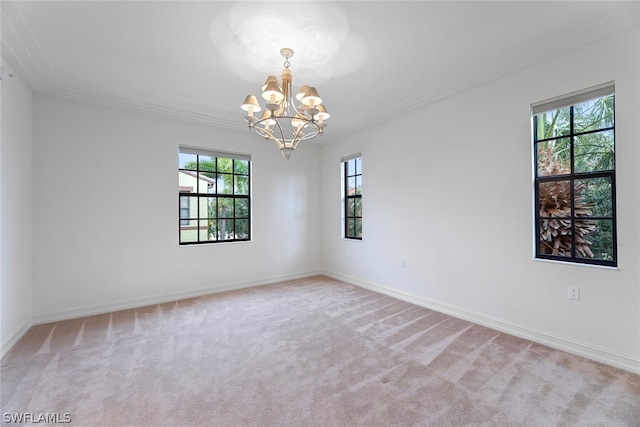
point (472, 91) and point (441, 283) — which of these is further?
point (441, 283)

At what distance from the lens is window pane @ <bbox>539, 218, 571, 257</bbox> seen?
101 inches

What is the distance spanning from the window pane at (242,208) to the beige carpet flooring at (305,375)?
6.26 feet

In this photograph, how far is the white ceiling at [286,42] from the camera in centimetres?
198

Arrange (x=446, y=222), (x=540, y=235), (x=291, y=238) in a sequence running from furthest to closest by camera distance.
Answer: (x=291, y=238), (x=446, y=222), (x=540, y=235)

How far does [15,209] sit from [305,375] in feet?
10.8

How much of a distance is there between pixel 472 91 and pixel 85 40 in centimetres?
385

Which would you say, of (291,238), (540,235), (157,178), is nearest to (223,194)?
(157,178)

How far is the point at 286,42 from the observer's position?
7.52ft

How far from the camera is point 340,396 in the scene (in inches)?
72.9

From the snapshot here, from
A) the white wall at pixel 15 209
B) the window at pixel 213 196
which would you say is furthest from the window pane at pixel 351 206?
the white wall at pixel 15 209

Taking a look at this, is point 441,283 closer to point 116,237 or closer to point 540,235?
point 540,235

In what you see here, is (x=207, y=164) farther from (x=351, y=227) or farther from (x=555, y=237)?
(x=555, y=237)

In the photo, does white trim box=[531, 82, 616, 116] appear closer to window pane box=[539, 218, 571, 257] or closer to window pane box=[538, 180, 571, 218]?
window pane box=[538, 180, 571, 218]

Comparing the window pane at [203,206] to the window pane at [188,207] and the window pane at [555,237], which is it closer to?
the window pane at [188,207]
